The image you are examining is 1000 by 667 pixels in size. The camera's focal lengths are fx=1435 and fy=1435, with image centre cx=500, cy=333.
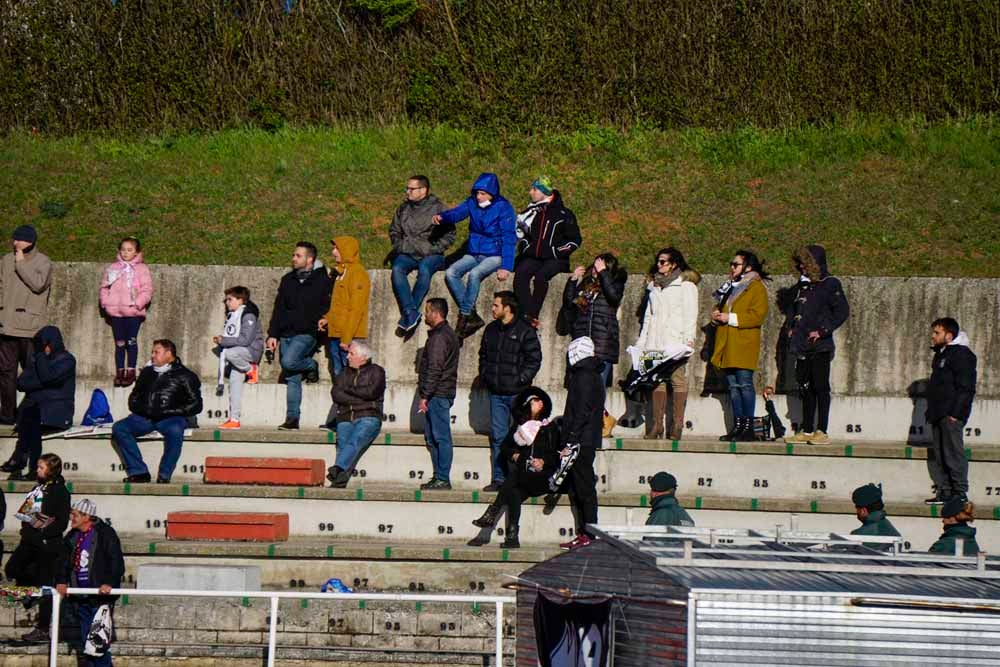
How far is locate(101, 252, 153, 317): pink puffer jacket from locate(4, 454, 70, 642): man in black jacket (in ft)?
11.0

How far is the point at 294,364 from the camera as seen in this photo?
15375 millimetres

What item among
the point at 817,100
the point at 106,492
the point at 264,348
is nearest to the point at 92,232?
the point at 264,348

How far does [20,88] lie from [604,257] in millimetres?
11732

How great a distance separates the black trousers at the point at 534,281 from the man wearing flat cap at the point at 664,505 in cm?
385

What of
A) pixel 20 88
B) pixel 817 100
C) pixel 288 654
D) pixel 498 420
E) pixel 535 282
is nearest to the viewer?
pixel 288 654

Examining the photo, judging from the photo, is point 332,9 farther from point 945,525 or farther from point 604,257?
point 945,525

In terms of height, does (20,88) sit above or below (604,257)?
above

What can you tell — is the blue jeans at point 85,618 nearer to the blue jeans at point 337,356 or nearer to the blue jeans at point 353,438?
the blue jeans at point 353,438

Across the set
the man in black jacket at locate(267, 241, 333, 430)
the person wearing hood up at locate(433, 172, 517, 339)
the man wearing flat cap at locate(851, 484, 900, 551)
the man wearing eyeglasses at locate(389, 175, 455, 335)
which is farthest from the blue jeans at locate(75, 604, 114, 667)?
the man wearing flat cap at locate(851, 484, 900, 551)

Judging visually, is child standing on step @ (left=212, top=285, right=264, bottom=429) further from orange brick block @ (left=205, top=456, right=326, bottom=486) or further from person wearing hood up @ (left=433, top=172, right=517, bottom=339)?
person wearing hood up @ (left=433, top=172, right=517, bottom=339)

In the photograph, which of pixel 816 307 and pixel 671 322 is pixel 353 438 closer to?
pixel 671 322

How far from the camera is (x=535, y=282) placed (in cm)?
1543

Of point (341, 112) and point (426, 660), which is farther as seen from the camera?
point (341, 112)

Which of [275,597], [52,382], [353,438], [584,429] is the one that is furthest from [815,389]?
[52,382]
